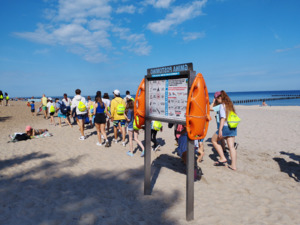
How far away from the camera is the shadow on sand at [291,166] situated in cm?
495

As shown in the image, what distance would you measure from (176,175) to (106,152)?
2.85 metres

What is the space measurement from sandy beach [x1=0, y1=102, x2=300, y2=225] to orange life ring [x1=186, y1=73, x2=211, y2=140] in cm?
146

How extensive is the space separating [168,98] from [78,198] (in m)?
2.51

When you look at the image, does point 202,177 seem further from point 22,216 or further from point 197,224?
point 22,216

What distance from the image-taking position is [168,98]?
3441mm

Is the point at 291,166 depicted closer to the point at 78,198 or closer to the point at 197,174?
the point at 197,174

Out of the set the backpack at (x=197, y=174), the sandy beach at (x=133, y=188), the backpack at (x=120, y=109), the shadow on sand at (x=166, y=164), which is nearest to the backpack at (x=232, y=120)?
the sandy beach at (x=133, y=188)

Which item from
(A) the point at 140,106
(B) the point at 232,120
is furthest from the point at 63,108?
(B) the point at 232,120

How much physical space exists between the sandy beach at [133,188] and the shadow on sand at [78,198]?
15 mm

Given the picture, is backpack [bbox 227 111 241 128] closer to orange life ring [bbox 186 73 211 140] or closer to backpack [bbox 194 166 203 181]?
backpack [bbox 194 166 203 181]

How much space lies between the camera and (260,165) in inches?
221

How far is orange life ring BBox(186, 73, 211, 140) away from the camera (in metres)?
2.82

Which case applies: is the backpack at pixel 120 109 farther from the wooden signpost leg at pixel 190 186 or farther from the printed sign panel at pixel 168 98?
the wooden signpost leg at pixel 190 186

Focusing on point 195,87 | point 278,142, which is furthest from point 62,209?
point 278,142
